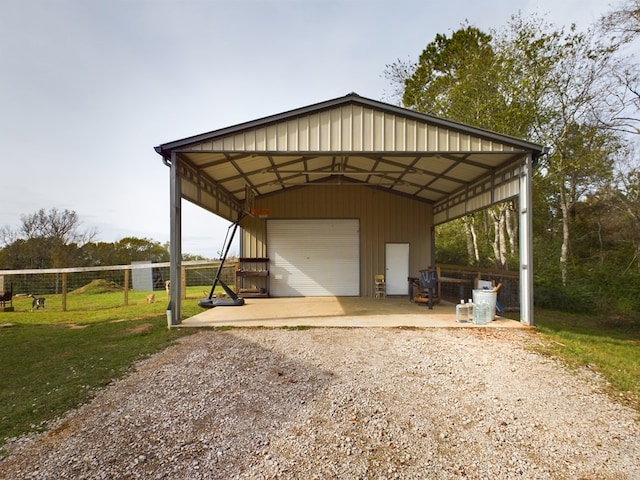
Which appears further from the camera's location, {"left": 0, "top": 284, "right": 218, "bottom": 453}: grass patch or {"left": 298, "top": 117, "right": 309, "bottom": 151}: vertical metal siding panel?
{"left": 298, "top": 117, "right": 309, "bottom": 151}: vertical metal siding panel

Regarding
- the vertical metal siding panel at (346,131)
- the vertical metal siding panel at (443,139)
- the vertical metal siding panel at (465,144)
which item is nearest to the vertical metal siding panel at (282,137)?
the vertical metal siding panel at (346,131)

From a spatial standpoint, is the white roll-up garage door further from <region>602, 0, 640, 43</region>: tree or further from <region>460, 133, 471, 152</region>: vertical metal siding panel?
<region>602, 0, 640, 43</region>: tree

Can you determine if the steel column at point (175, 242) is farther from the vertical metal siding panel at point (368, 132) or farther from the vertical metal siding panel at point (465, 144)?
the vertical metal siding panel at point (465, 144)

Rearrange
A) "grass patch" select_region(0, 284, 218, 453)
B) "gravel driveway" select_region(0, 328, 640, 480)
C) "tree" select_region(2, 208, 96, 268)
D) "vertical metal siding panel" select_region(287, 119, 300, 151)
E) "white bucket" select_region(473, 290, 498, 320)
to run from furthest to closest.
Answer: "tree" select_region(2, 208, 96, 268) < "white bucket" select_region(473, 290, 498, 320) < "vertical metal siding panel" select_region(287, 119, 300, 151) < "grass patch" select_region(0, 284, 218, 453) < "gravel driveway" select_region(0, 328, 640, 480)

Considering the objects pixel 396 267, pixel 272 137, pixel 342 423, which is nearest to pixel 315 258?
pixel 396 267

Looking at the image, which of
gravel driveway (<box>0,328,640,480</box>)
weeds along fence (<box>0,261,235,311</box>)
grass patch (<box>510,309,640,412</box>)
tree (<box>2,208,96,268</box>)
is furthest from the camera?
tree (<box>2,208,96,268</box>)

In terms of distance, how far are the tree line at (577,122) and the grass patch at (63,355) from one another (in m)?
11.1

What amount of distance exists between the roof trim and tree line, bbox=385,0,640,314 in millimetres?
6145

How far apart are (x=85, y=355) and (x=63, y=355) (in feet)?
1.07

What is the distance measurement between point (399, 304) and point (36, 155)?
12665 mm

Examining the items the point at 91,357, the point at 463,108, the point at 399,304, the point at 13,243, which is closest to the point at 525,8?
the point at 463,108

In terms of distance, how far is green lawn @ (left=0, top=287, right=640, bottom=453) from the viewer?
3.11m

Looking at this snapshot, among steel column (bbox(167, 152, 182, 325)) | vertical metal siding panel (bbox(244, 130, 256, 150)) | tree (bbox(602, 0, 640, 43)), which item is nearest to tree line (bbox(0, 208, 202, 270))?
steel column (bbox(167, 152, 182, 325))

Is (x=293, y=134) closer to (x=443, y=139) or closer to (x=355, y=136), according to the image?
(x=355, y=136)
